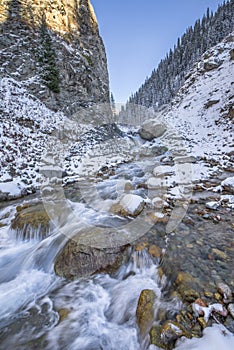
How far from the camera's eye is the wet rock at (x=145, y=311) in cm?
208

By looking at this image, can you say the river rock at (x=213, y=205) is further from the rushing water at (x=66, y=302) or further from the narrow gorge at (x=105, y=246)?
the rushing water at (x=66, y=302)

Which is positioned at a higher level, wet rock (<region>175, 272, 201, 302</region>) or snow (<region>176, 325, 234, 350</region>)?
wet rock (<region>175, 272, 201, 302</region>)

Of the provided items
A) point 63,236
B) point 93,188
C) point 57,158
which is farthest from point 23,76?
point 63,236

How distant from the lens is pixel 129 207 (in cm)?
456

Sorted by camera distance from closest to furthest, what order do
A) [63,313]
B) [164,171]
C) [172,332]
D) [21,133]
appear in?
[172,332] → [63,313] → [164,171] → [21,133]

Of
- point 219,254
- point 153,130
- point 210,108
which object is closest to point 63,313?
point 219,254

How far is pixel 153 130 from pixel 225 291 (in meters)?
17.1

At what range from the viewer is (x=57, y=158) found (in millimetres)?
9766

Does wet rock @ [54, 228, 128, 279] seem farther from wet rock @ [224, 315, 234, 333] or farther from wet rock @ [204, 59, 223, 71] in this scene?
wet rock @ [204, 59, 223, 71]

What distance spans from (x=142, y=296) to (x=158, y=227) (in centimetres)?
176

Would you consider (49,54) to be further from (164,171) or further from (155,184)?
(155,184)

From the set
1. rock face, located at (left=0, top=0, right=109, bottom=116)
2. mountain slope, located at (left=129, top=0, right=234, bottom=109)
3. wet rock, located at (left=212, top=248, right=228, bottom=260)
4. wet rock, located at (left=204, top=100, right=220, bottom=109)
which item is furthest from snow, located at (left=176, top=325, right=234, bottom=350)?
mountain slope, located at (left=129, top=0, right=234, bottom=109)

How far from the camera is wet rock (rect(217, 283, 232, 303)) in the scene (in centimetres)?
216

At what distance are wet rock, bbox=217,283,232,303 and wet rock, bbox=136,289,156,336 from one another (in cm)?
85
